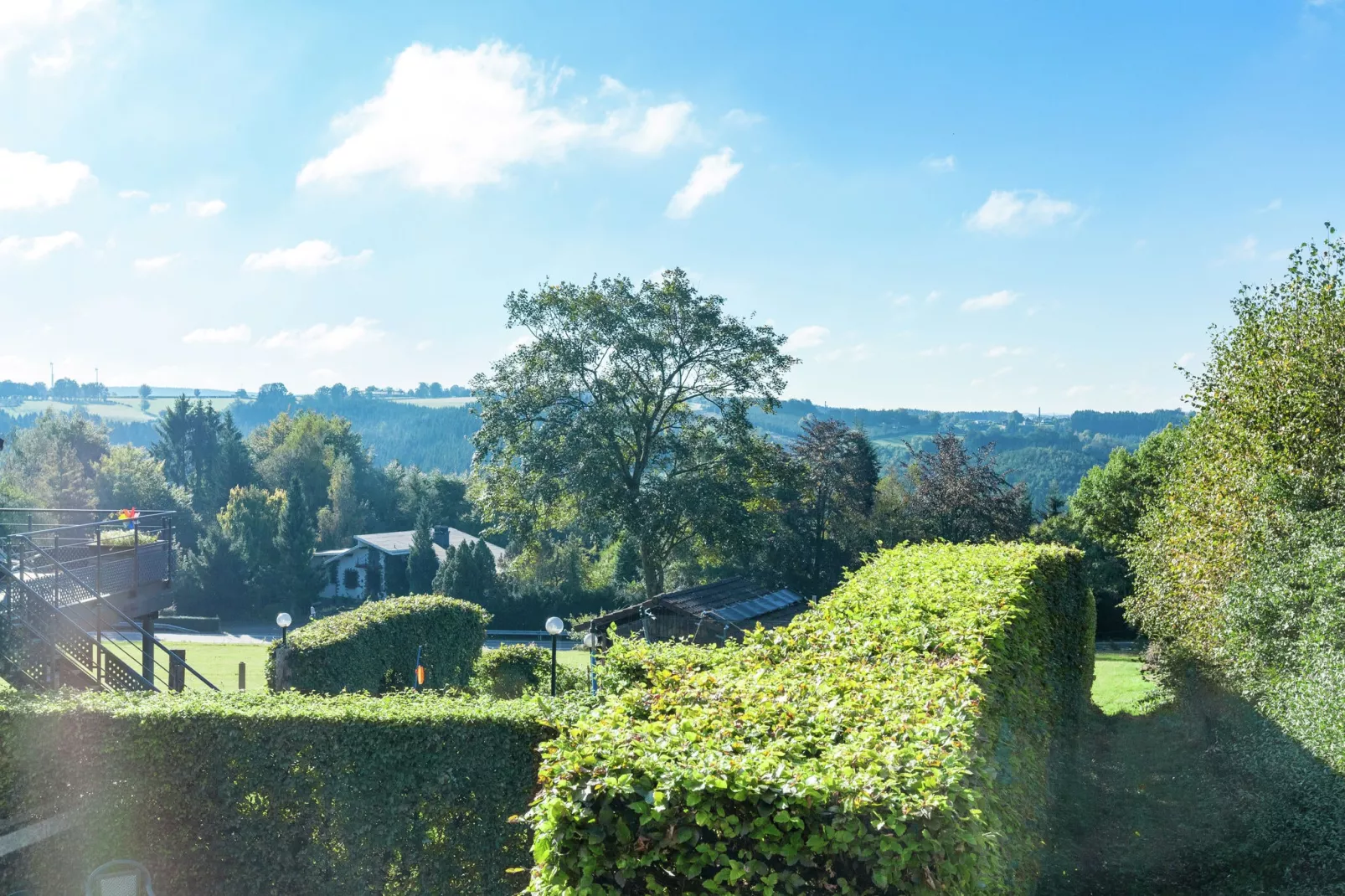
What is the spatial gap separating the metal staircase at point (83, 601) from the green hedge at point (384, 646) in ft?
8.41

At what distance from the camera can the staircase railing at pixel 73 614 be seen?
A: 10906mm

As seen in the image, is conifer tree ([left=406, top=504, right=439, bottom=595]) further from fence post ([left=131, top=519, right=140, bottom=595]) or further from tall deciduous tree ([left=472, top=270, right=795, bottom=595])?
fence post ([left=131, top=519, right=140, bottom=595])

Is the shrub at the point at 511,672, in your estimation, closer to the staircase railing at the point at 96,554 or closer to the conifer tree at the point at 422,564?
the staircase railing at the point at 96,554

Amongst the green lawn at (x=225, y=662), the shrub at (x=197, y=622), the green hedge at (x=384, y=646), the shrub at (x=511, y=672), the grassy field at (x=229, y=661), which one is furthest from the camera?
the shrub at (x=197, y=622)

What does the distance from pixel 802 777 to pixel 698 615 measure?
21.6m

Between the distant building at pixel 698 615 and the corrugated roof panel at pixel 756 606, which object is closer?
the distant building at pixel 698 615

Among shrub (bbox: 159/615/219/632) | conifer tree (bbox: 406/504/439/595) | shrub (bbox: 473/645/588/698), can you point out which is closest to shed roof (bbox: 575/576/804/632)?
Result: shrub (bbox: 473/645/588/698)

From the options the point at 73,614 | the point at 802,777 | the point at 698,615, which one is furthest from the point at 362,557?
the point at 802,777

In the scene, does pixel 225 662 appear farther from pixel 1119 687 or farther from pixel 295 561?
pixel 1119 687

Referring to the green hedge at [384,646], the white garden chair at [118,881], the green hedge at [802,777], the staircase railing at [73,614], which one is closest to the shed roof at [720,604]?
the green hedge at [384,646]

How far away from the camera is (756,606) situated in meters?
28.0

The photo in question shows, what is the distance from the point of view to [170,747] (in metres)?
8.34

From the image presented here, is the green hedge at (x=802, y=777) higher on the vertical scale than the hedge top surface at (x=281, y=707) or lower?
higher

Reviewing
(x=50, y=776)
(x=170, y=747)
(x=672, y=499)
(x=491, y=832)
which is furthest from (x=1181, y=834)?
(x=672, y=499)
